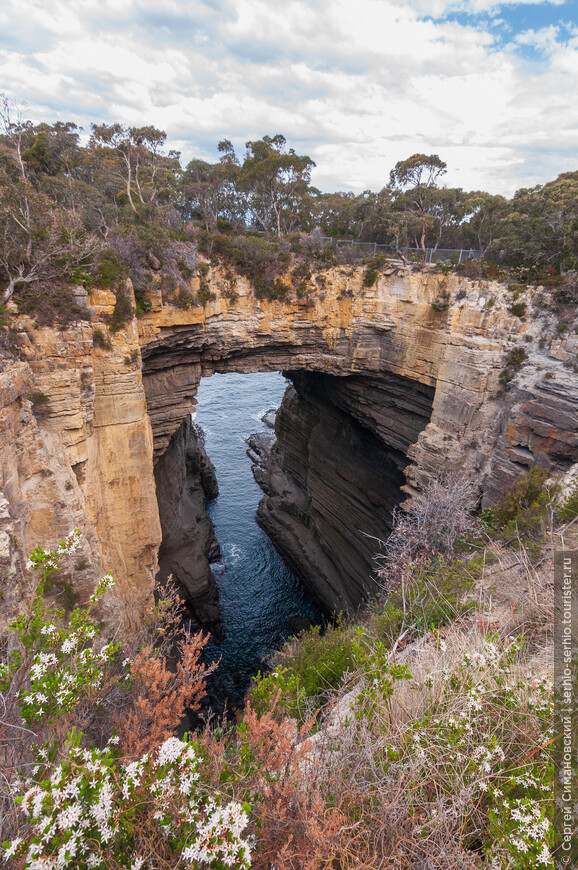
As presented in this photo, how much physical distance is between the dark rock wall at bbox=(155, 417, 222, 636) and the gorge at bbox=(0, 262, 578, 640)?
0.34 feet

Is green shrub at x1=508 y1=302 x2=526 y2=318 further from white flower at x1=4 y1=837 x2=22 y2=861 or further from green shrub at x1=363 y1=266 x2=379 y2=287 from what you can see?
white flower at x1=4 y1=837 x2=22 y2=861

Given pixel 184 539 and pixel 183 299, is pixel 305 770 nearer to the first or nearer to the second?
pixel 183 299

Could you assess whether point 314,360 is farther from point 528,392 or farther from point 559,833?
point 559,833

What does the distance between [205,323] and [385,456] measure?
10.7m

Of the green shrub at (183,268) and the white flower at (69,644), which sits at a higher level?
the green shrub at (183,268)

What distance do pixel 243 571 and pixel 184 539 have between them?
6204 millimetres

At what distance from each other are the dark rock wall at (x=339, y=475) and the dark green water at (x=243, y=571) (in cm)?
114

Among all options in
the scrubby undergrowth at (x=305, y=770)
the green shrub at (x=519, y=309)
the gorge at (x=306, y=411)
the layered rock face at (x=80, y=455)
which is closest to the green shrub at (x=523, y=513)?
the gorge at (x=306, y=411)

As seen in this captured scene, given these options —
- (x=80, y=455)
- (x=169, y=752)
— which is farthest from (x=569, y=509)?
(x=80, y=455)

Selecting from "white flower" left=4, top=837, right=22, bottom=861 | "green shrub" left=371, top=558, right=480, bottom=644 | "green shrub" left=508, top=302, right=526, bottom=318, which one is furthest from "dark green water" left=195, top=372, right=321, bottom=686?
"white flower" left=4, top=837, right=22, bottom=861

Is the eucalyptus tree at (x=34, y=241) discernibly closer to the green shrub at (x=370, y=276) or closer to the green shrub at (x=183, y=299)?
the green shrub at (x=183, y=299)

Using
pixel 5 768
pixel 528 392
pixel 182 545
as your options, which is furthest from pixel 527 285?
pixel 182 545

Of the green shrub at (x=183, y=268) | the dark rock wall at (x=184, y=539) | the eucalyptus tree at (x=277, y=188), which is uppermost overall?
the eucalyptus tree at (x=277, y=188)

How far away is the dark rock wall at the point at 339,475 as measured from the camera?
1819cm
